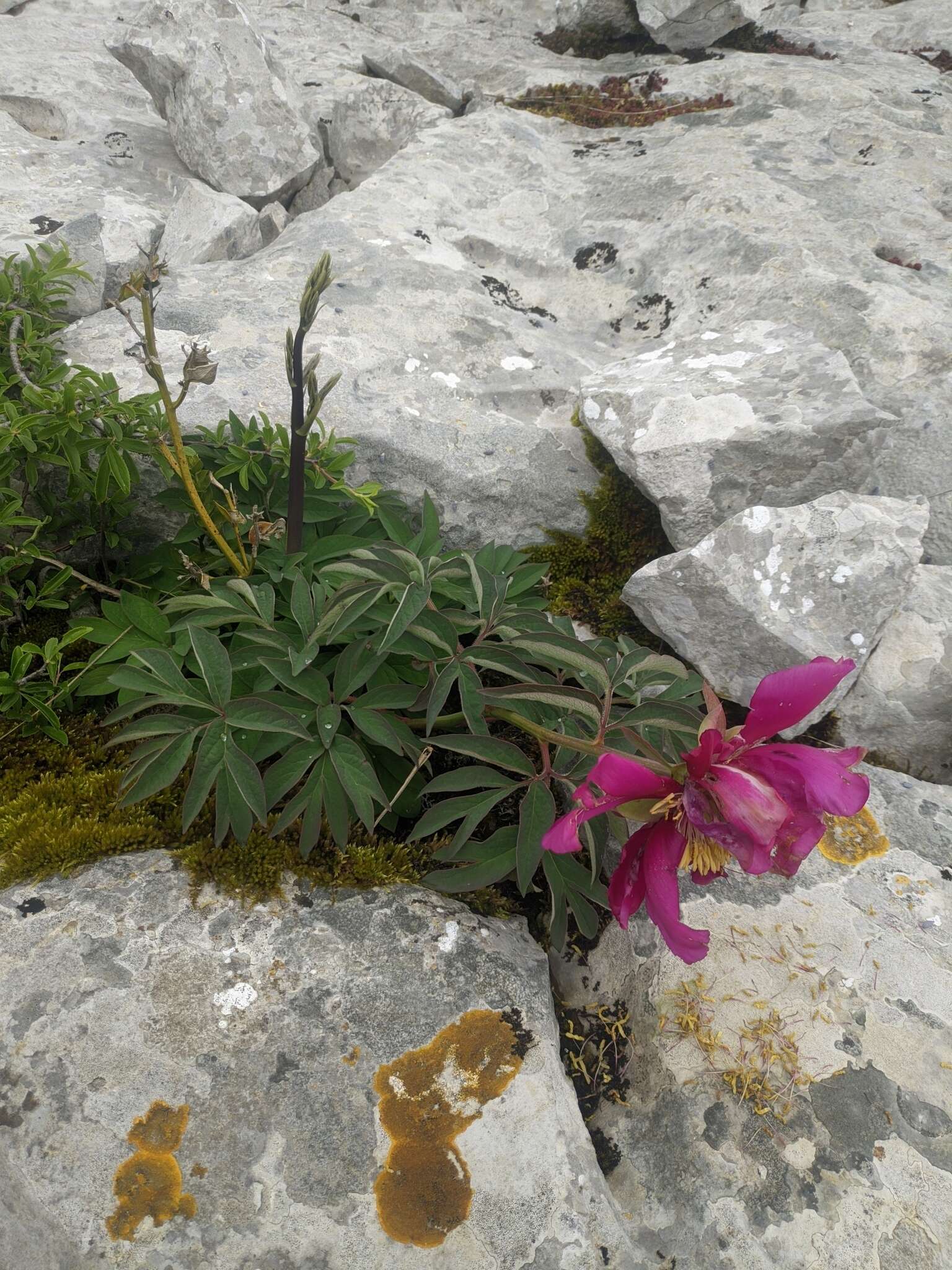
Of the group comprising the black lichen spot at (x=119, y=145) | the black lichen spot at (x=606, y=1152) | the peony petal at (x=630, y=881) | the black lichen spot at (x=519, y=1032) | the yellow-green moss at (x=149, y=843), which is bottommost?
the black lichen spot at (x=606, y=1152)

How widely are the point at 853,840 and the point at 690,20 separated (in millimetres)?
7153

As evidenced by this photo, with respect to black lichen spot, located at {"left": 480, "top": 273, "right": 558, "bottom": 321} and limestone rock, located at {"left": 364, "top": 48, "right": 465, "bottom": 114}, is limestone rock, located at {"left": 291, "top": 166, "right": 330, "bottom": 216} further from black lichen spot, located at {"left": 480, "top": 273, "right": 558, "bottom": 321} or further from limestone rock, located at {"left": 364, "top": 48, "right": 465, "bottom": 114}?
black lichen spot, located at {"left": 480, "top": 273, "right": 558, "bottom": 321}

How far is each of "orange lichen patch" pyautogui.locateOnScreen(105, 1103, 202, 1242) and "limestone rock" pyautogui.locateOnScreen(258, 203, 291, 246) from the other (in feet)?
15.4

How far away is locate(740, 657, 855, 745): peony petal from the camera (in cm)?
166

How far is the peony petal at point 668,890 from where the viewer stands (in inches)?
65.4

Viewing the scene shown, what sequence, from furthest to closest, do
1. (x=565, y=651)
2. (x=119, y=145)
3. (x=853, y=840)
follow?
(x=119, y=145) < (x=853, y=840) < (x=565, y=651)

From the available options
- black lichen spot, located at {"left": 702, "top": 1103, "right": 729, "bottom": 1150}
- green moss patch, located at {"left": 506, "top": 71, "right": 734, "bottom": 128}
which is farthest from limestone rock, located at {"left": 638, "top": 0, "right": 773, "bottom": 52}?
black lichen spot, located at {"left": 702, "top": 1103, "right": 729, "bottom": 1150}

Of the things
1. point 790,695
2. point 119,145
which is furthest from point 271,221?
point 790,695

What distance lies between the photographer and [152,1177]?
180 centimetres

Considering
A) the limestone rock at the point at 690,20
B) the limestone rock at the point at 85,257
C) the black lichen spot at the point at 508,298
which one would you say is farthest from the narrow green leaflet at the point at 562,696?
the limestone rock at the point at 690,20

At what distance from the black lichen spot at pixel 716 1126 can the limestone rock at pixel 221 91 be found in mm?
5727

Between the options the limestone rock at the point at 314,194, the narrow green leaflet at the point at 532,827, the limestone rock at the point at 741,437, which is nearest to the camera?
the narrow green leaflet at the point at 532,827

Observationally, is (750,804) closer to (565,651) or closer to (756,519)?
(565,651)

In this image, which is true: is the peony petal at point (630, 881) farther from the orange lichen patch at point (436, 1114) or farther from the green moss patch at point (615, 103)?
the green moss patch at point (615, 103)
